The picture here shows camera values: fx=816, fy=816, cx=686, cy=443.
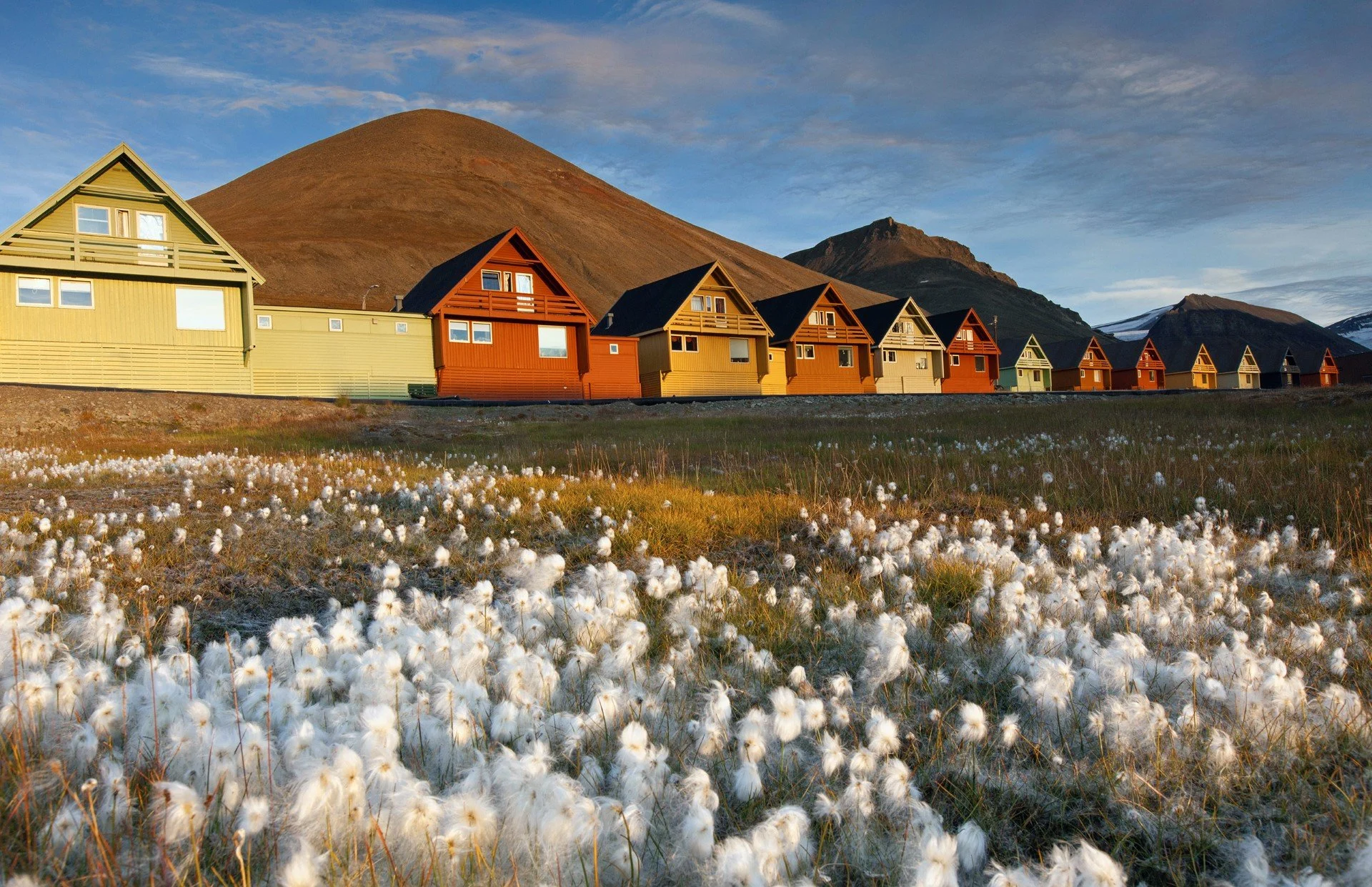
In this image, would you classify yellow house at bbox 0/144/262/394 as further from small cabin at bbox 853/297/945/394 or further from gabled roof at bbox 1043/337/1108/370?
gabled roof at bbox 1043/337/1108/370

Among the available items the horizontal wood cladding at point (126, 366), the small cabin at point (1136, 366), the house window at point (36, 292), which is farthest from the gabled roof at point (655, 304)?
the small cabin at point (1136, 366)

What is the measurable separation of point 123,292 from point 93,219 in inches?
107

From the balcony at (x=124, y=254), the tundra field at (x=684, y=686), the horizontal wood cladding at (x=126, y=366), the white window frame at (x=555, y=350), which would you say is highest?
the balcony at (x=124, y=254)

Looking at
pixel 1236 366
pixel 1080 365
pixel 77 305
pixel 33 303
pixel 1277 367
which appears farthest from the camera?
pixel 1277 367

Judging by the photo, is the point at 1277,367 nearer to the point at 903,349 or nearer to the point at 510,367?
the point at 903,349

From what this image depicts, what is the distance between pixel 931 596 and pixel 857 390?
180 ft

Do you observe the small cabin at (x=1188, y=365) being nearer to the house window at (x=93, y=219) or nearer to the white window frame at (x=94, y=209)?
the white window frame at (x=94, y=209)

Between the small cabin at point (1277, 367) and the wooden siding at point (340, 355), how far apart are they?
99.0 meters

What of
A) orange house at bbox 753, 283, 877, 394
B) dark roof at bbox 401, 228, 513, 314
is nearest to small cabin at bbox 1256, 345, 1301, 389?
orange house at bbox 753, 283, 877, 394

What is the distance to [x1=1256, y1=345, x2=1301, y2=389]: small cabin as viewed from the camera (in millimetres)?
96250

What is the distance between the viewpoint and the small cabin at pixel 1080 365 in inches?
3378

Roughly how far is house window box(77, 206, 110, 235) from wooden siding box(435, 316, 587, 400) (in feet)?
44.8

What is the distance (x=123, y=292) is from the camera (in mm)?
30578

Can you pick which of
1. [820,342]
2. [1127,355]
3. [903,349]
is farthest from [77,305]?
[1127,355]
